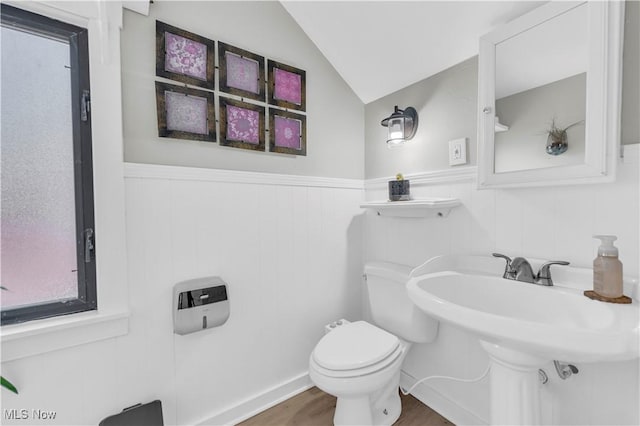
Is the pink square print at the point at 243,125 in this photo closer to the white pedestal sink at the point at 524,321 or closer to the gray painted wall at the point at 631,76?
the white pedestal sink at the point at 524,321

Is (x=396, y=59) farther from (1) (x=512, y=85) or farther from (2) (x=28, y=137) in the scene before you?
(2) (x=28, y=137)

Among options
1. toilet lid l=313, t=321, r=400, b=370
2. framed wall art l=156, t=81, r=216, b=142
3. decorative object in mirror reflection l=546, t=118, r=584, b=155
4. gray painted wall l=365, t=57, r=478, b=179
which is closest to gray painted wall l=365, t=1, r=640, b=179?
gray painted wall l=365, t=57, r=478, b=179

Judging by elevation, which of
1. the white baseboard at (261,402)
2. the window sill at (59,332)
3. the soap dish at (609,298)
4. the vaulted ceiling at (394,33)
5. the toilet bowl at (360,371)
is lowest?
the white baseboard at (261,402)

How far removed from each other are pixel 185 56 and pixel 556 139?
154 cm

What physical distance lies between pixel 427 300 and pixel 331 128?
4.08ft

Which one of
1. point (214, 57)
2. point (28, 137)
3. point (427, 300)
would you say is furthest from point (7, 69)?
point (427, 300)

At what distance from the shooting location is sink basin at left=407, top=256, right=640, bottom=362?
616 mm

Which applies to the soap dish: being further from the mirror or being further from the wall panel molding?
the wall panel molding

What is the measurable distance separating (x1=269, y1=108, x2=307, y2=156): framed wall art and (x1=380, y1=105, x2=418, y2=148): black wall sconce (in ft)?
1.64

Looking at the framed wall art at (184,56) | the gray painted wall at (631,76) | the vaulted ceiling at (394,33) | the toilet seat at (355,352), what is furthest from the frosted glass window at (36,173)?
the gray painted wall at (631,76)

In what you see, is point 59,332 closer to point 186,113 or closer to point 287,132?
point 186,113

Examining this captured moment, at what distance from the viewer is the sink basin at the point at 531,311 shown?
0.62m

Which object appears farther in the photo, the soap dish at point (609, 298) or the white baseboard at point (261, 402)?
the white baseboard at point (261, 402)

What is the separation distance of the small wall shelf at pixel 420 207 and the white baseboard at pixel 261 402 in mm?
1087
